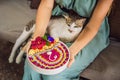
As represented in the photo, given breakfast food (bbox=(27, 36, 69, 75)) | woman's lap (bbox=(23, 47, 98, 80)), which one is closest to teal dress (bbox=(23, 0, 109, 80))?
woman's lap (bbox=(23, 47, 98, 80))

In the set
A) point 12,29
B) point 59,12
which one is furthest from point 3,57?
point 59,12

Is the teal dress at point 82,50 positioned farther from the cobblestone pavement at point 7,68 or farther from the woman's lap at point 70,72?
the cobblestone pavement at point 7,68

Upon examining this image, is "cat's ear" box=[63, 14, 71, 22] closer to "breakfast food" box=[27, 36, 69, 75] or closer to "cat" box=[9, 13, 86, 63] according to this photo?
"cat" box=[9, 13, 86, 63]

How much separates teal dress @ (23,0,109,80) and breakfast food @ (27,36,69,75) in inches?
4.4

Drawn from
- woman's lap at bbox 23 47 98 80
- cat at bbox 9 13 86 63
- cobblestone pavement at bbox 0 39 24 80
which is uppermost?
cat at bbox 9 13 86 63

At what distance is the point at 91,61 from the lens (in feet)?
4.52

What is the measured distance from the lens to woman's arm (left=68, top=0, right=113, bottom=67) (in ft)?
4.25

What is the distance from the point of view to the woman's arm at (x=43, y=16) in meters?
1.42

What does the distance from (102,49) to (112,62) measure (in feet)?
0.36

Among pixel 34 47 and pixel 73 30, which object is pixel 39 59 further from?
pixel 73 30

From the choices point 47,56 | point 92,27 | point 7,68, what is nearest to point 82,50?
point 92,27

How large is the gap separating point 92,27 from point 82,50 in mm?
136

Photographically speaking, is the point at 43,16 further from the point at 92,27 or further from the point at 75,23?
the point at 92,27

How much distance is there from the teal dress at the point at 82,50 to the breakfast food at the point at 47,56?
11cm
